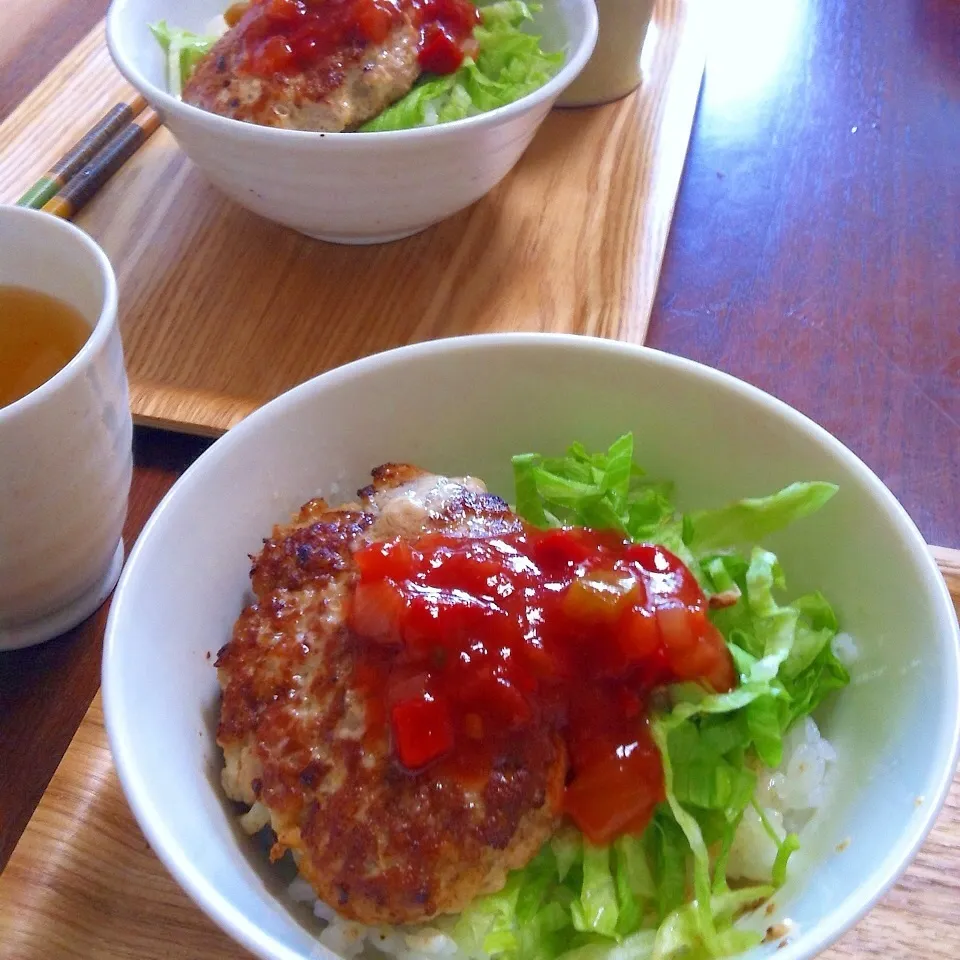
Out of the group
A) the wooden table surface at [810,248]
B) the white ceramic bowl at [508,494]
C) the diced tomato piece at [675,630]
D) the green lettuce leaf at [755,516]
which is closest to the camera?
the white ceramic bowl at [508,494]

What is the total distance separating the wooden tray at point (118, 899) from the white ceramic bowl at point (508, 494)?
15 centimetres

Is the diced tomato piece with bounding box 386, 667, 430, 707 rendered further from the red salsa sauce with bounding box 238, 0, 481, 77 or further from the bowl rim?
the red salsa sauce with bounding box 238, 0, 481, 77

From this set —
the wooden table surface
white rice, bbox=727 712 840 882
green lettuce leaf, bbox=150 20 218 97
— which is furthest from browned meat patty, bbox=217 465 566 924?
green lettuce leaf, bbox=150 20 218 97

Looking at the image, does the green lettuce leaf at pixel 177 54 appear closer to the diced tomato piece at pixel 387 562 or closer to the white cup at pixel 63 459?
the white cup at pixel 63 459

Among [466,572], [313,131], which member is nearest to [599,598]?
[466,572]

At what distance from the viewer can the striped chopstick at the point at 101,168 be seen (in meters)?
2.20

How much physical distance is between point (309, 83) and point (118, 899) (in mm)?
1587

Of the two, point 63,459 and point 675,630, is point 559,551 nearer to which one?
point 675,630

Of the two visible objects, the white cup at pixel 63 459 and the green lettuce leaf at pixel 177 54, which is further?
the green lettuce leaf at pixel 177 54

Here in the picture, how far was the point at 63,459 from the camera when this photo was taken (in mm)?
1324

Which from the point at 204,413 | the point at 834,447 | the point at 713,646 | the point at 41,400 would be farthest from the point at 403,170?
the point at 713,646

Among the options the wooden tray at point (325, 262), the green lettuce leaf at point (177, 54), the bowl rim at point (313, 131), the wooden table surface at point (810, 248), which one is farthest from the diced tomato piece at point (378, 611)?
the green lettuce leaf at point (177, 54)

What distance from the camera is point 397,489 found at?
53.3 inches

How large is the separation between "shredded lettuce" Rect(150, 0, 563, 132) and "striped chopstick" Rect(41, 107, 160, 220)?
0.22 metres
